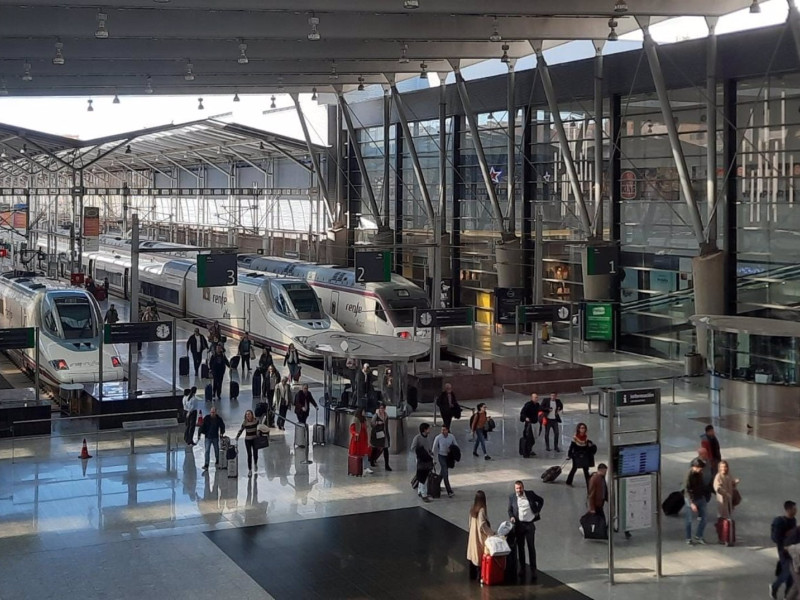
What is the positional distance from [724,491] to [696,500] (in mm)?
375

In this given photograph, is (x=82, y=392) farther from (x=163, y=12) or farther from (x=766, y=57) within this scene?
(x=766, y=57)

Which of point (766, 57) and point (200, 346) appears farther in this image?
point (200, 346)

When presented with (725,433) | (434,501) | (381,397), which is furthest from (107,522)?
(725,433)

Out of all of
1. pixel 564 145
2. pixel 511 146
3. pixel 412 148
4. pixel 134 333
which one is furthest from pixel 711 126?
pixel 412 148

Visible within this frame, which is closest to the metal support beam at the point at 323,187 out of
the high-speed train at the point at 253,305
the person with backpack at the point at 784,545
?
the high-speed train at the point at 253,305

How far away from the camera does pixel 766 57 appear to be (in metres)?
26.8

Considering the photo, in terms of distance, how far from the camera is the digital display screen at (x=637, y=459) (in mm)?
12875

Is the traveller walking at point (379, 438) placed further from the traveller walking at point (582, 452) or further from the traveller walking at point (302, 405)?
the traveller walking at point (582, 452)

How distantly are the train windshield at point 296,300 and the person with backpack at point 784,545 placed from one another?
21.4 meters

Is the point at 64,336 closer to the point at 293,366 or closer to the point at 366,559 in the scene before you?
the point at 293,366

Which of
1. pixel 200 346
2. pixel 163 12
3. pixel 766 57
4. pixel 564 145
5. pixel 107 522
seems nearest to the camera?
pixel 107 522

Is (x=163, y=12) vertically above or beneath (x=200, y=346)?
above

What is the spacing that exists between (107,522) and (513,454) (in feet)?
24.8

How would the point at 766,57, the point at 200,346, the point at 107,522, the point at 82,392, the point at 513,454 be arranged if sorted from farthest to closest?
the point at 200,346
the point at 766,57
the point at 82,392
the point at 513,454
the point at 107,522
